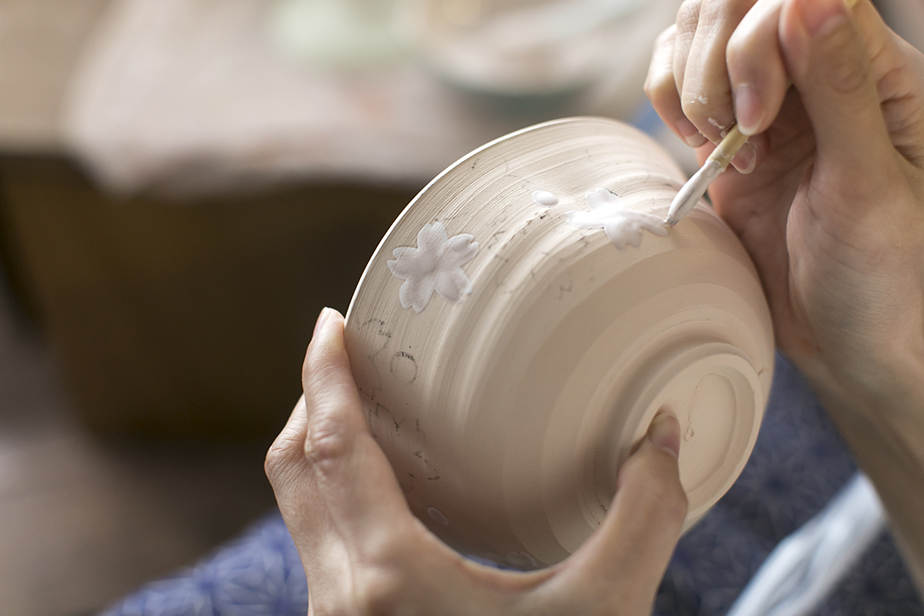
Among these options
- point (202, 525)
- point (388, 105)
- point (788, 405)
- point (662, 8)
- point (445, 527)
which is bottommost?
point (202, 525)

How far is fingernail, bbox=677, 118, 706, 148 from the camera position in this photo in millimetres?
673

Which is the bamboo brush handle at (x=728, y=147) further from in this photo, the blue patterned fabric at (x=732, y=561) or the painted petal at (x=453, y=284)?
the blue patterned fabric at (x=732, y=561)

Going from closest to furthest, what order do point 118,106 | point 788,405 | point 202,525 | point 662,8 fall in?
point 788,405
point 662,8
point 118,106
point 202,525

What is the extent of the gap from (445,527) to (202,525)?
124 cm

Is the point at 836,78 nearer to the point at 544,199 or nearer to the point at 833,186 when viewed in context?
the point at 833,186

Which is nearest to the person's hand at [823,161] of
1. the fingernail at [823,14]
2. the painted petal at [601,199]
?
the fingernail at [823,14]

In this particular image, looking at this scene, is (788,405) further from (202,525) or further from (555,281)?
(202,525)

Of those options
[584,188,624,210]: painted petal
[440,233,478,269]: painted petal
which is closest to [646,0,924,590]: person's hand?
[584,188,624,210]: painted petal

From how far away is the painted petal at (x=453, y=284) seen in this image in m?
0.53

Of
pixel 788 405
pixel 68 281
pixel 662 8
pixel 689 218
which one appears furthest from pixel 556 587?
pixel 68 281

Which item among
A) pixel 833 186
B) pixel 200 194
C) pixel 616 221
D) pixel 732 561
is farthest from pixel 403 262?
pixel 200 194

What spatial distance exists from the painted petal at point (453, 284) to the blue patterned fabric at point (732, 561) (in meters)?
0.54

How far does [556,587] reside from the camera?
456 mm

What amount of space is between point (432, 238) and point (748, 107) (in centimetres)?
26
